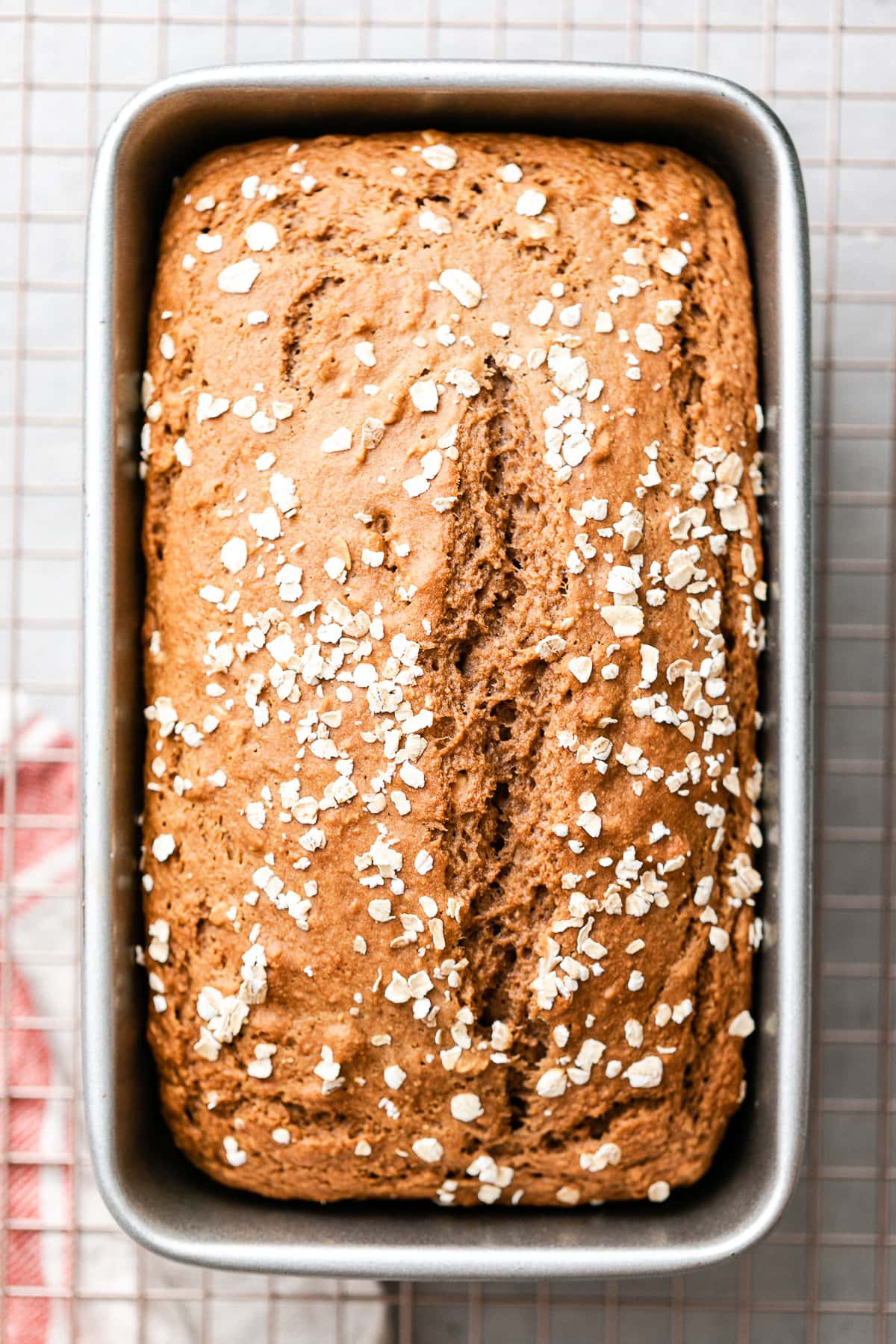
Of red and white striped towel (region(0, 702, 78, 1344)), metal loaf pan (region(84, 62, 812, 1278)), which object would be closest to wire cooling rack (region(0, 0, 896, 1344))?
red and white striped towel (region(0, 702, 78, 1344))

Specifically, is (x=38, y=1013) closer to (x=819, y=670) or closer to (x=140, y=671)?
(x=140, y=671)

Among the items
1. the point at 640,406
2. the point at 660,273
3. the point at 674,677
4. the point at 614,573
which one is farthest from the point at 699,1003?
the point at 660,273

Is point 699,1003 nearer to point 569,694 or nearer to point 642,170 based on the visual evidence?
point 569,694

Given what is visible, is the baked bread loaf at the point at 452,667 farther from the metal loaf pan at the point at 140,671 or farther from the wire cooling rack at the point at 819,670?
the wire cooling rack at the point at 819,670

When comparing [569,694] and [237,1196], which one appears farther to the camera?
[237,1196]

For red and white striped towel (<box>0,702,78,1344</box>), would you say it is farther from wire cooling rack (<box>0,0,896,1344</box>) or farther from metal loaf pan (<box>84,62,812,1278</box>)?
metal loaf pan (<box>84,62,812,1278</box>)

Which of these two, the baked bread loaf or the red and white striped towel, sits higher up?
the baked bread loaf

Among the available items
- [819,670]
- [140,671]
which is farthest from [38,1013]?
[819,670]
